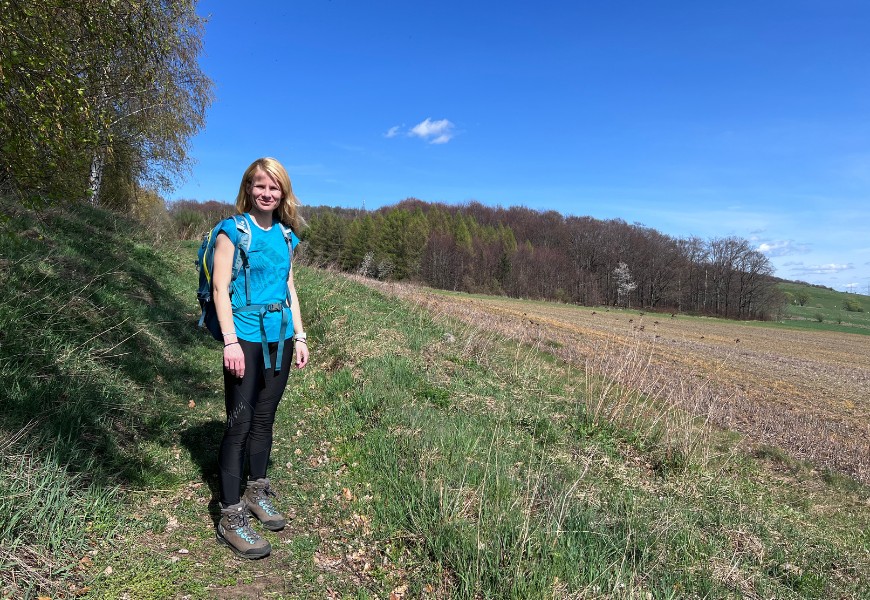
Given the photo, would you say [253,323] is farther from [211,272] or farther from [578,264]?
[578,264]

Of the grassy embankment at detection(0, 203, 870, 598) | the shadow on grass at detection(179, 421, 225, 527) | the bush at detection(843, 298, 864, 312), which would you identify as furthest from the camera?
the bush at detection(843, 298, 864, 312)

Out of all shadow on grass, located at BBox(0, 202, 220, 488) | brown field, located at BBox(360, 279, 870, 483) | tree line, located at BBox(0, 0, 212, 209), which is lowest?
brown field, located at BBox(360, 279, 870, 483)

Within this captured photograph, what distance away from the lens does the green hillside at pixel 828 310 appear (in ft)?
216

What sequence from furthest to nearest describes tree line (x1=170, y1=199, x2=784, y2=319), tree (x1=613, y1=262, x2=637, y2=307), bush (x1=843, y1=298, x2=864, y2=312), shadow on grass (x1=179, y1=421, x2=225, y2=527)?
bush (x1=843, y1=298, x2=864, y2=312) < tree (x1=613, y1=262, x2=637, y2=307) < tree line (x1=170, y1=199, x2=784, y2=319) < shadow on grass (x1=179, y1=421, x2=225, y2=527)

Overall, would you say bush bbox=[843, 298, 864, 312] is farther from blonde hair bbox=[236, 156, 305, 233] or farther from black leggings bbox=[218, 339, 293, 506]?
black leggings bbox=[218, 339, 293, 506]

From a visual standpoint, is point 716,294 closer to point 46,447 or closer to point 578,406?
point 578,406

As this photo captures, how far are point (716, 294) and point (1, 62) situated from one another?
3500 inches

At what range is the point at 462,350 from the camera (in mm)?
9156

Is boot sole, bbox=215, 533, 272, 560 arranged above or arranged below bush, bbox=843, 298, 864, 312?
below

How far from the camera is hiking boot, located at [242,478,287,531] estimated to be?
304cm

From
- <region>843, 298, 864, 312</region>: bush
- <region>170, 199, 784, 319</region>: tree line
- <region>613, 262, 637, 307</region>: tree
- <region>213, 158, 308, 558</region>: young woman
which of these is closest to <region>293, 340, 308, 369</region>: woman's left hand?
<region>213, 158, 308, 558</region>: young woman

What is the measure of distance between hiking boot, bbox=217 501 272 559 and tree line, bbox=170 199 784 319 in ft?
218

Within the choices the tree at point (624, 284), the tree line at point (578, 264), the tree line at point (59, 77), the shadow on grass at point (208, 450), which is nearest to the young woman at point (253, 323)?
the shadow on grass at point (208, 450)

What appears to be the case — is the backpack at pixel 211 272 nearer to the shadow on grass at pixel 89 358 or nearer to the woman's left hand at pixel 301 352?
the woman's left hand at pixel 301 352
